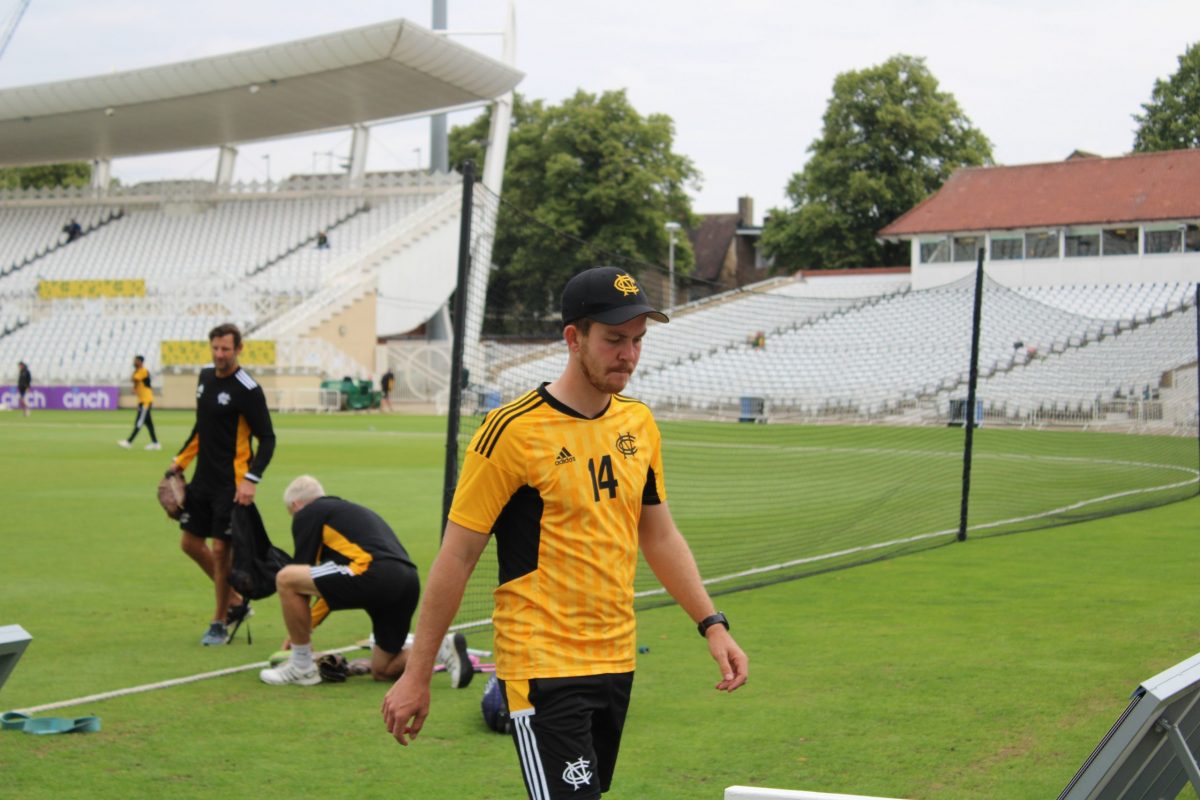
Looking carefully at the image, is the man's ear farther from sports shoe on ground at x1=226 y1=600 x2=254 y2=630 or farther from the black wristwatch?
sports shoe on ground at x1=226 y1=600 x2=254 y2=630

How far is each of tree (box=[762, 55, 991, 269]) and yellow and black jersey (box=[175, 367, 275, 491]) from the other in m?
56.6

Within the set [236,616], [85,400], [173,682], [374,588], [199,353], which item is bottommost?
[173,682]

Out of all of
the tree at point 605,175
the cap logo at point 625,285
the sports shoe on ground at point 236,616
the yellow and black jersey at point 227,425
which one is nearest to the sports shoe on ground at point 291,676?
the sports shoe on ground at point 236,616

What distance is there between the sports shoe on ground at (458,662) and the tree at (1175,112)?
62333 mm

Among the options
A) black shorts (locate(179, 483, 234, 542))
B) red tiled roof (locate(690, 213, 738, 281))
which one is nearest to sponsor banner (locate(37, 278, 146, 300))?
red tiled roof (locate(690, 213, 738, 281))

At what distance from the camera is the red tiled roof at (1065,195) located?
4772 centimetres

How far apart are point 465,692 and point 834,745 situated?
2.18 m

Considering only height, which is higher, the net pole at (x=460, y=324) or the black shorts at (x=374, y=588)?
the net pole at (x=460, y=324)

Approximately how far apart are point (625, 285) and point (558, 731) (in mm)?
1199

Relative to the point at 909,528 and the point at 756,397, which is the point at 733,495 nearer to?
the point at 909,528

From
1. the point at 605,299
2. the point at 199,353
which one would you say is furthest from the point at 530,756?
the point at 199,353

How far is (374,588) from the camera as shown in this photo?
7504mm

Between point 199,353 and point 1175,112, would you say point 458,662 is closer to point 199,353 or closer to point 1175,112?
point 199,353

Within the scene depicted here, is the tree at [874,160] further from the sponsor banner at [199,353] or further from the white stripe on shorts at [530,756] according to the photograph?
the white stripe on shorts at [530,756]
